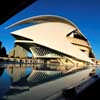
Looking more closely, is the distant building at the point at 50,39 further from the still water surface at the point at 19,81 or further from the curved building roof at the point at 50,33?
the still water surface at the point at 19,81

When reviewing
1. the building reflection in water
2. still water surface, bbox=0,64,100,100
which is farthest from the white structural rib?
still water surface, bbox=0,64,100,100

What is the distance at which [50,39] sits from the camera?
35781mm

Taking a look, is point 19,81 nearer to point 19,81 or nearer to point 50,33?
point 19,81

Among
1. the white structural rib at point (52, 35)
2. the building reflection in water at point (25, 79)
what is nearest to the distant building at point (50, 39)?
the white structural rib at point (52, 35)

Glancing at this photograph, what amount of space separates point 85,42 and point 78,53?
938 centimetres

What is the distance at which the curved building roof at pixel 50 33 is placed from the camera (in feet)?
112

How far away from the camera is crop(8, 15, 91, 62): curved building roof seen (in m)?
34.1

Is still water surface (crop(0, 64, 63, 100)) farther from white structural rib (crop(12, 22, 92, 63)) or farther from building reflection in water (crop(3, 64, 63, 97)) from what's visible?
white structural rib (crop(12, 22, 92, 63))

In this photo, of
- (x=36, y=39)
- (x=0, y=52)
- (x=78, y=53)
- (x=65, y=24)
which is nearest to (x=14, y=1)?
(x=36, y=39)

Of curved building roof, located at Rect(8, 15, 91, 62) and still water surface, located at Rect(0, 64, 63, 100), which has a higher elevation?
curved building roof, located at Rect(8, 15, 91, 62)

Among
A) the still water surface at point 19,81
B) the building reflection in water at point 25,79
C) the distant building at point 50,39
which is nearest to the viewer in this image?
the still water surface at point 19,81

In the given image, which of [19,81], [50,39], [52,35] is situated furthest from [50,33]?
[19,81]

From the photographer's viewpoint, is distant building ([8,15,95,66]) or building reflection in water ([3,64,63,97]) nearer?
building reflection in water ([3,64,63,97])

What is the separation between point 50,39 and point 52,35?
1539 millimetres
